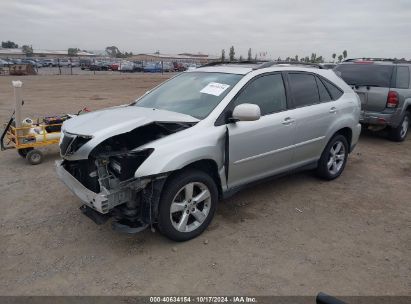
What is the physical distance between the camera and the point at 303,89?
5.04 meters

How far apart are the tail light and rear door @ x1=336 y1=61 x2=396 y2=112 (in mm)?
70

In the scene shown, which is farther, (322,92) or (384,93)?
(384,93)

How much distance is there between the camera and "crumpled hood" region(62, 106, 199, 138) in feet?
11.5

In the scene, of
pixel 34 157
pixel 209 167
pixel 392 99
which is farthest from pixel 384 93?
pixel 34 157

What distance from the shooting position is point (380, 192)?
5.38 meters

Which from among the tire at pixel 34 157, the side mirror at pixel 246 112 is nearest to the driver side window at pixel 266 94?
the side mirror at pixel 246 112

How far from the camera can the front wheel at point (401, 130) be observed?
330 inches

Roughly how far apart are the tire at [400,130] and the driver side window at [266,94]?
493 cm

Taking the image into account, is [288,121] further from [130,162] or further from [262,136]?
[130,162]

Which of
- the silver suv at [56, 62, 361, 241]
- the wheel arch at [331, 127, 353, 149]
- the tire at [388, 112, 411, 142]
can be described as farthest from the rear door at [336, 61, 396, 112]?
the silver suv at [56, 62, 361, 241]

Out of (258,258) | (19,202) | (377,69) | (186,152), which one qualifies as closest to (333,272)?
(258,258)

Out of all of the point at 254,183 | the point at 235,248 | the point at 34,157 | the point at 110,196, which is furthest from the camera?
the point at 34,157

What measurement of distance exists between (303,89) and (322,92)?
1.54 feet

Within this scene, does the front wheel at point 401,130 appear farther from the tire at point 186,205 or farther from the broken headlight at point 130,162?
the broken headlight at point 130,162
